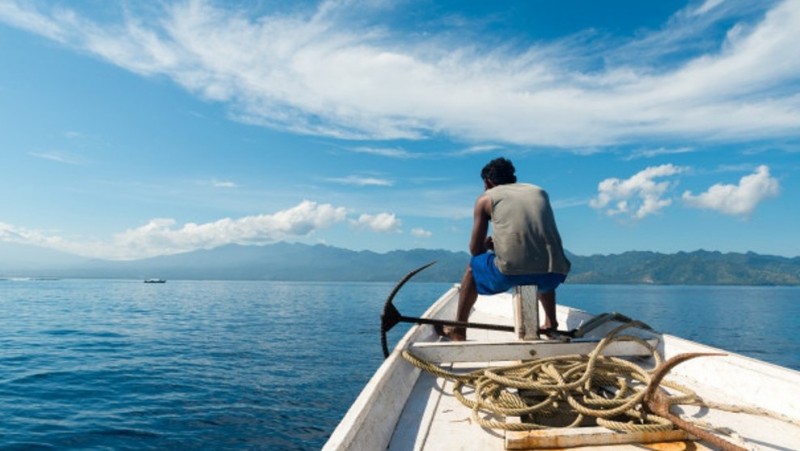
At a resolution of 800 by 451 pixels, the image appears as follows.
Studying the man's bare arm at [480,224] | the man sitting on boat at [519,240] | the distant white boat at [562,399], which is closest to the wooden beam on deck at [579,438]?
the distant white boat at [562,399]

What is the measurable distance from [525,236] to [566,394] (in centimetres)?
190

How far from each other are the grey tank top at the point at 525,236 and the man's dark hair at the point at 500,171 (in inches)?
22.1

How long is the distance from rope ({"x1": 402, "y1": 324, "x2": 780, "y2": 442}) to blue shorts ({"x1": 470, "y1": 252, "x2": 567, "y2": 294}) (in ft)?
3.08

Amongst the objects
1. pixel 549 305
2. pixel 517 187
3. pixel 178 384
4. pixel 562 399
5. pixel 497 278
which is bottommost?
pixel 178 384

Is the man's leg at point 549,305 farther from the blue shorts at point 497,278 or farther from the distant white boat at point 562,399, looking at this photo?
the distant white boat at point 562,399

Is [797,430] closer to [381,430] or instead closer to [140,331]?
[381,430]

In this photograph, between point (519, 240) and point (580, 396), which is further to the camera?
point (519, 240)

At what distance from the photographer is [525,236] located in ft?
16.0

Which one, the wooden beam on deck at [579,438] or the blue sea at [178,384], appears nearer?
the wooden beam on deck at [579,438]

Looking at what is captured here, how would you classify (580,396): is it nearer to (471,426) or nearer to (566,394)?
(566,394)

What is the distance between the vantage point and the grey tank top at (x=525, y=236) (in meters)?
4.88

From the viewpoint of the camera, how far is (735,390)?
383 cm

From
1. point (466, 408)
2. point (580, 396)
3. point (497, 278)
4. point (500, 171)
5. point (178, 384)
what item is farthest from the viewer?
point (178, 384)

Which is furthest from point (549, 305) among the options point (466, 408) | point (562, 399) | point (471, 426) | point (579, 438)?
point (579, 438)
